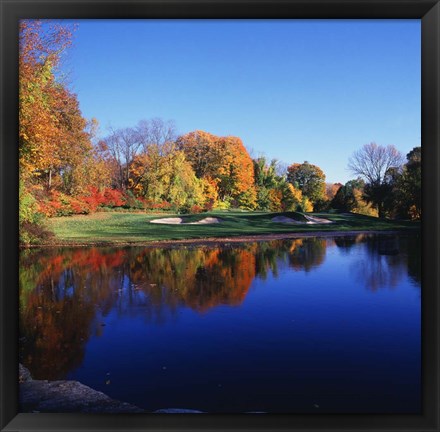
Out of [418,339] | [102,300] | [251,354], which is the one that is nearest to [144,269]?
[102,300]

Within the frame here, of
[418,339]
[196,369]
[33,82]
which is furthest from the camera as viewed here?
[33,82]

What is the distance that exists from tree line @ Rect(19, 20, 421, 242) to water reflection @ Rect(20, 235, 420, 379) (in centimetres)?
63

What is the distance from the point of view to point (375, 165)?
535 cm

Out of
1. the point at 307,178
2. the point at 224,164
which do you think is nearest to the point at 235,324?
the point at 307,178

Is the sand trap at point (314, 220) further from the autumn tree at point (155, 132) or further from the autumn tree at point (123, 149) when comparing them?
the autumn tree at point (123, 149)

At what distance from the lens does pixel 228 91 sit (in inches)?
191

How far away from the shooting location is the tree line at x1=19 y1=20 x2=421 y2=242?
4680 millimetres

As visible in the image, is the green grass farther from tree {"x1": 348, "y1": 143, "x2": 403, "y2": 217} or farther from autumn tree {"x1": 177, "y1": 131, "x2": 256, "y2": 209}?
tree {"x1": 348, "y1": 143, "x2": 403, "y2": 217}

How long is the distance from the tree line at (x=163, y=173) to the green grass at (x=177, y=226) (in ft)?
0.48

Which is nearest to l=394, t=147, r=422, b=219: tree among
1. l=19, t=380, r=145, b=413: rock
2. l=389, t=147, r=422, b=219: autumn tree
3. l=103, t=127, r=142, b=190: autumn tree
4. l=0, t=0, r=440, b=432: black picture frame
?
l=389, t=147, r=422, b=219: autumn tree

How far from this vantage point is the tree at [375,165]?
522 cm

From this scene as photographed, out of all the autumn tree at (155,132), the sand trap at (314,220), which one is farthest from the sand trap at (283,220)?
the autumn tree at (155,132)
